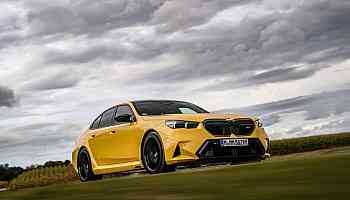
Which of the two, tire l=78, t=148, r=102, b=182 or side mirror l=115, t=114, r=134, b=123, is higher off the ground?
side mirror l=115, t=114, r=134, b=123

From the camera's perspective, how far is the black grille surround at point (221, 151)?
523 inches

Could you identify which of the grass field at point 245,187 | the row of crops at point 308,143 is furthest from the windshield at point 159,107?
the row of crops at point 308,143

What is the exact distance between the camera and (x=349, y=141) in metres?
45.0

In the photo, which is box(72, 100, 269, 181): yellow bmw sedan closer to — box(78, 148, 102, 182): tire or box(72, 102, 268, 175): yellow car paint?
box(72, 102, 268, 175): yellow car paint

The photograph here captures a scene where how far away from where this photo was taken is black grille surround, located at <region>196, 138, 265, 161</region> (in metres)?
13.3

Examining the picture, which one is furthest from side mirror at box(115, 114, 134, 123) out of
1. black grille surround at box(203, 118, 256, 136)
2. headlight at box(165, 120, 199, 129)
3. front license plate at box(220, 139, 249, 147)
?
front license plate at box(220, 139, 249, 147)

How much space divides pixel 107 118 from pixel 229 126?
3.10 metres

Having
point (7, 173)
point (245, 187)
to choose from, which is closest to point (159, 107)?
point (245, 187)

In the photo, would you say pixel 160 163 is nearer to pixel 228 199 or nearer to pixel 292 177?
pixel 292 177

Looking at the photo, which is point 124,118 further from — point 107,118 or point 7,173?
point 7,173

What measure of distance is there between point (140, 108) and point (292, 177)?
30.2 ft

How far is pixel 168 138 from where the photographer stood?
514 inches

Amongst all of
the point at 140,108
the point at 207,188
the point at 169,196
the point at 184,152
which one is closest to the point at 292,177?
the point at 207,188

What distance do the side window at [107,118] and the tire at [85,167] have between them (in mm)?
955
